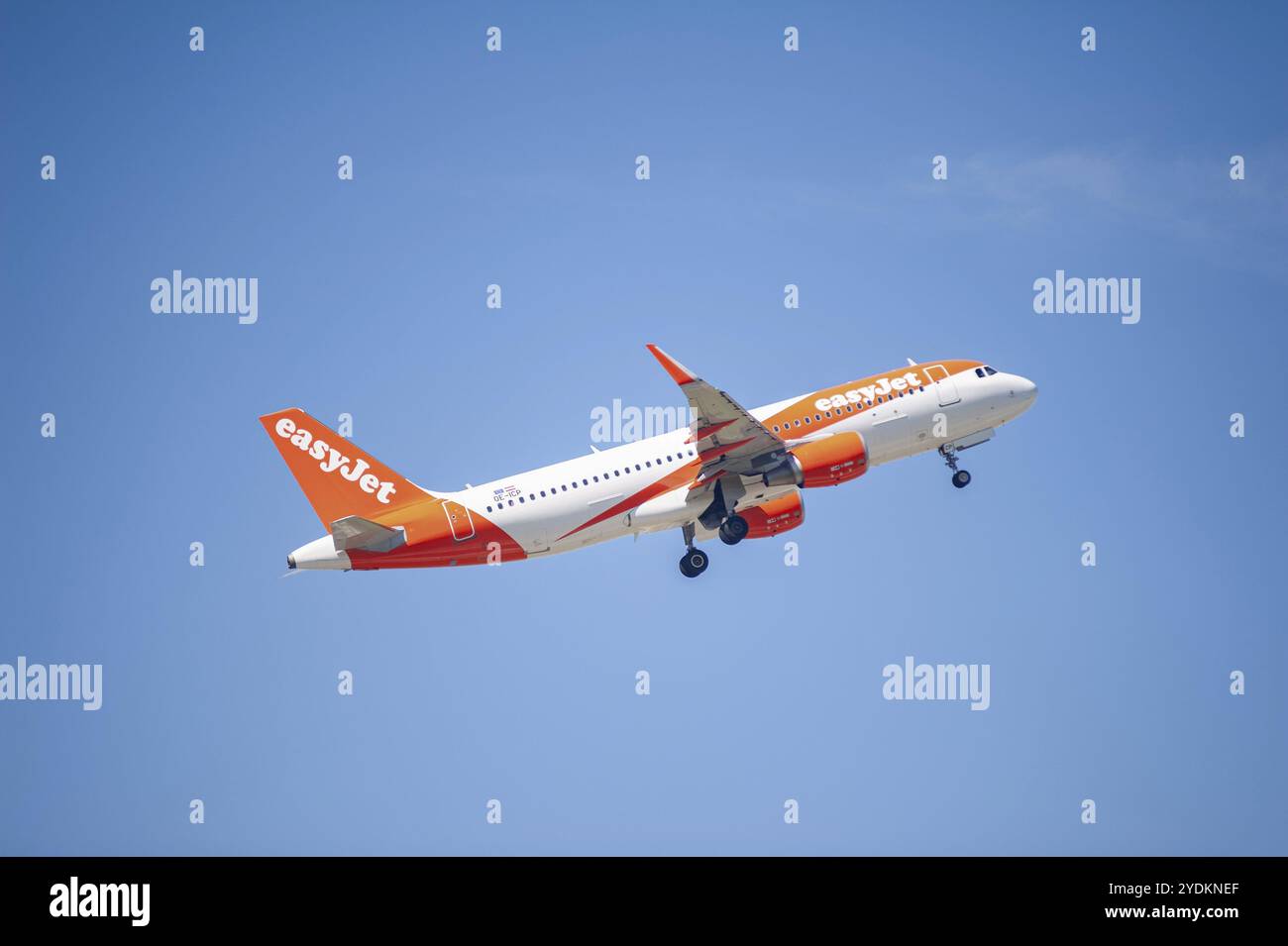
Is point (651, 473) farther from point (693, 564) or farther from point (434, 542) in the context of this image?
point (434, 542)

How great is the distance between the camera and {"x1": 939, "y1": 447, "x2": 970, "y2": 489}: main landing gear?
255 ft

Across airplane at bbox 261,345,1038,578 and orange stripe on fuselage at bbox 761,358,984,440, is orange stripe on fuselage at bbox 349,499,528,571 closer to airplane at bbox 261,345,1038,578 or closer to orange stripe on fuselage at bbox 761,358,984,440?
airplane at bbox 261,345,1038,578

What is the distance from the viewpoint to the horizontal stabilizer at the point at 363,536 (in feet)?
217

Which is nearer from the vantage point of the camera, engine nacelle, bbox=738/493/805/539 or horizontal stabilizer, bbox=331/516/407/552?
horizontal stabilizer, bbox=331/516/407/552

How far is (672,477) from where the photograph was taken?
236 ft

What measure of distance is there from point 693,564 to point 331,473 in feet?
56.0

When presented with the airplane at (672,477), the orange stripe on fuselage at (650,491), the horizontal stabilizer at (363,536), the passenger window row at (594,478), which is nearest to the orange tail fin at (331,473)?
the airplane at (672,477)

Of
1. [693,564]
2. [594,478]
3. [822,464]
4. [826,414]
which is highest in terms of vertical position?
[826,414]

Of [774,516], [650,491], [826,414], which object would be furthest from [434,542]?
[826,414]

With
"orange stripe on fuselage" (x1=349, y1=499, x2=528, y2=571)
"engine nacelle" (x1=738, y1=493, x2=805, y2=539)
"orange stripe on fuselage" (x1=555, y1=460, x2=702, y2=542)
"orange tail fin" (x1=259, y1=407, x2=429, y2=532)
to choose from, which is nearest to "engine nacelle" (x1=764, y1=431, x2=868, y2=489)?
"orange stripe on fuselage" (x1=555, y1=460, x2=702, y2=542)

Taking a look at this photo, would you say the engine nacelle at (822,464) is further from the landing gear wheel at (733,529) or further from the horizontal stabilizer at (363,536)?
the horizontal stabilizer at (363,536)

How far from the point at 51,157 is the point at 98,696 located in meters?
26.9

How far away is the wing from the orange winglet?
23cm

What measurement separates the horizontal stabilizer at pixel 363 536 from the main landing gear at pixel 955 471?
26.4 meters
